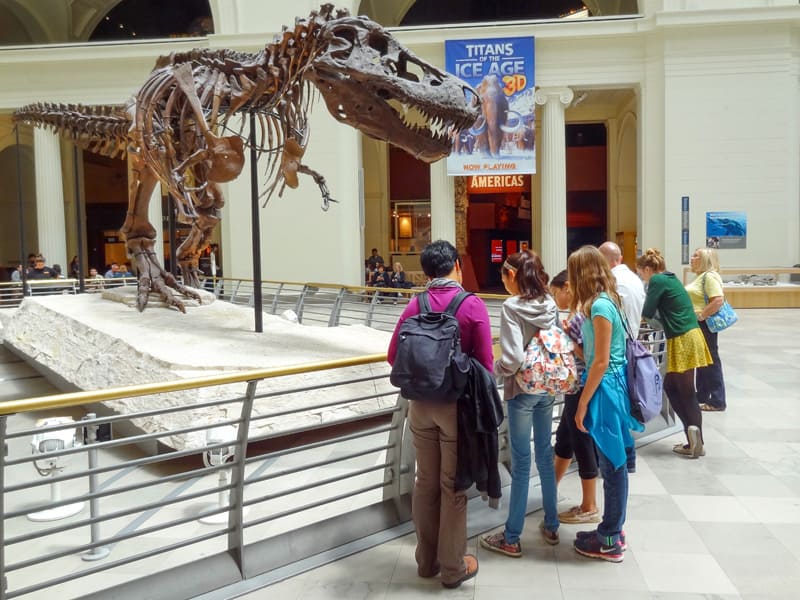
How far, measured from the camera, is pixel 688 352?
5.16 meters

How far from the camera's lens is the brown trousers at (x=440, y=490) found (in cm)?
304

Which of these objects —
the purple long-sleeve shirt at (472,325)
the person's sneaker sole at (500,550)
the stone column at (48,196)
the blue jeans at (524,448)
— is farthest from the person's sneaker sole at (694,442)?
the stone column at (48,196)

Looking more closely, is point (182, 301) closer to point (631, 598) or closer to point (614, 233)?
point (631, 598)

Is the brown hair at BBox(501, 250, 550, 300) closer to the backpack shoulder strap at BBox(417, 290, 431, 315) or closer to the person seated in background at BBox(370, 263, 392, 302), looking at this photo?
the backpack shoulder strap at BBox(417, 290, 431, 315)

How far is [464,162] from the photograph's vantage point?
17391mm

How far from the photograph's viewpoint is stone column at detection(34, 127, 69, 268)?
66.1ft

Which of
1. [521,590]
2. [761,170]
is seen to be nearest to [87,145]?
[521,590]

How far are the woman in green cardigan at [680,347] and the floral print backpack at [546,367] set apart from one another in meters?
2.16

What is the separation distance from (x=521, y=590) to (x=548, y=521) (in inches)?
22.1

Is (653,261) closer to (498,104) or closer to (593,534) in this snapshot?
(593,534)

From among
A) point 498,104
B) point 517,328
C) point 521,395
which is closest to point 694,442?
point 521,395

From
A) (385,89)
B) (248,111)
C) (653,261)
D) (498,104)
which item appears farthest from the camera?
(498,104)

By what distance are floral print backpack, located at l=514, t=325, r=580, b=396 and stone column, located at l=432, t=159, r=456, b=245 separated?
1556 centimetres

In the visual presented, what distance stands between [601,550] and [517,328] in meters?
1.21
